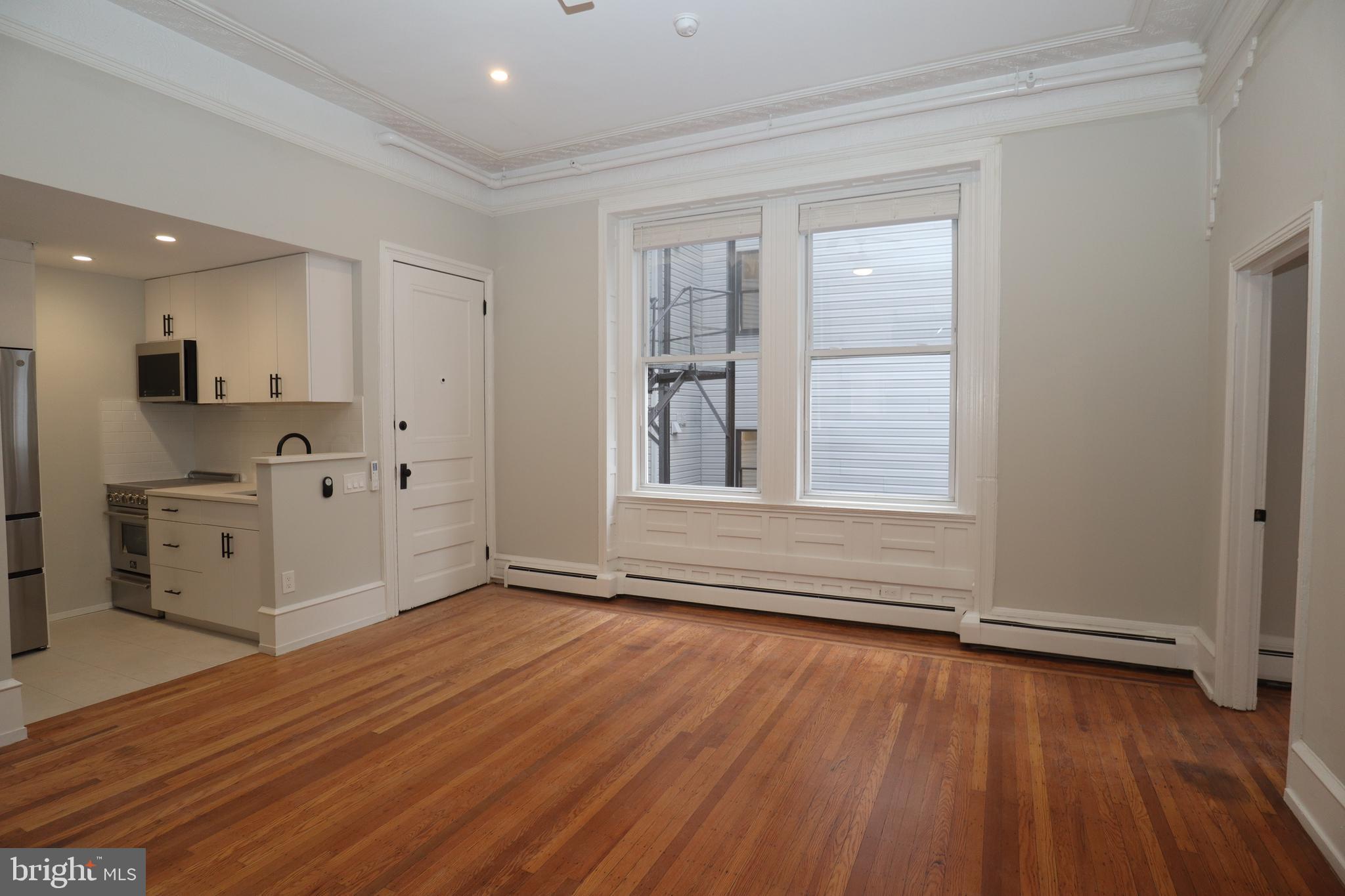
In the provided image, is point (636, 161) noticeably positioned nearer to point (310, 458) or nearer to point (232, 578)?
point (310, 458)

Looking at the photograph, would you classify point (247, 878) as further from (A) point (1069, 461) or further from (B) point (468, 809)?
(A) point (1069, 461)

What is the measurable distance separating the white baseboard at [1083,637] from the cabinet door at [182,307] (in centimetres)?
557

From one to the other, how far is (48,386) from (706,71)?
481cm

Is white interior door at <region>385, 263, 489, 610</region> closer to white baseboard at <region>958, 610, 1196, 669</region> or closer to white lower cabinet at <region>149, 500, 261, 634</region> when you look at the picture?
white lower cabinet at <region>149, 500, 261, 634</region>

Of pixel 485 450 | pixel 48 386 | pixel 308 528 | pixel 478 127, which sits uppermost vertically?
pixel 478 127

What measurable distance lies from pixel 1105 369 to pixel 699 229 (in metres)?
2.80

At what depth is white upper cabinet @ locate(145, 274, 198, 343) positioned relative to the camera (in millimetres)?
4867

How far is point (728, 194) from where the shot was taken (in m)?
4.79

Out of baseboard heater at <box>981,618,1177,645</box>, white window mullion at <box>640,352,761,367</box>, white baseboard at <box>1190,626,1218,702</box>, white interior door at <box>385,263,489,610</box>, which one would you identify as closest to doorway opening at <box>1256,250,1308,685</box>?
white baseboard at <box>1190,626,1218,702</box>

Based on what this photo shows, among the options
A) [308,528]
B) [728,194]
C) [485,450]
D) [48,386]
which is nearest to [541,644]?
[308,528]

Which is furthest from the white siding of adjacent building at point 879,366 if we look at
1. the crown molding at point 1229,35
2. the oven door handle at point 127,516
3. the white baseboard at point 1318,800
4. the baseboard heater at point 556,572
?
the oven door handle at point 127,516

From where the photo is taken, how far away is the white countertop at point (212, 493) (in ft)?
13.7

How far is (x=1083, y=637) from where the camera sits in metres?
3.83

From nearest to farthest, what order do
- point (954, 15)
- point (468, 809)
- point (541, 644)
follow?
point (468, 809), point (954, 15), point (541, 644)
